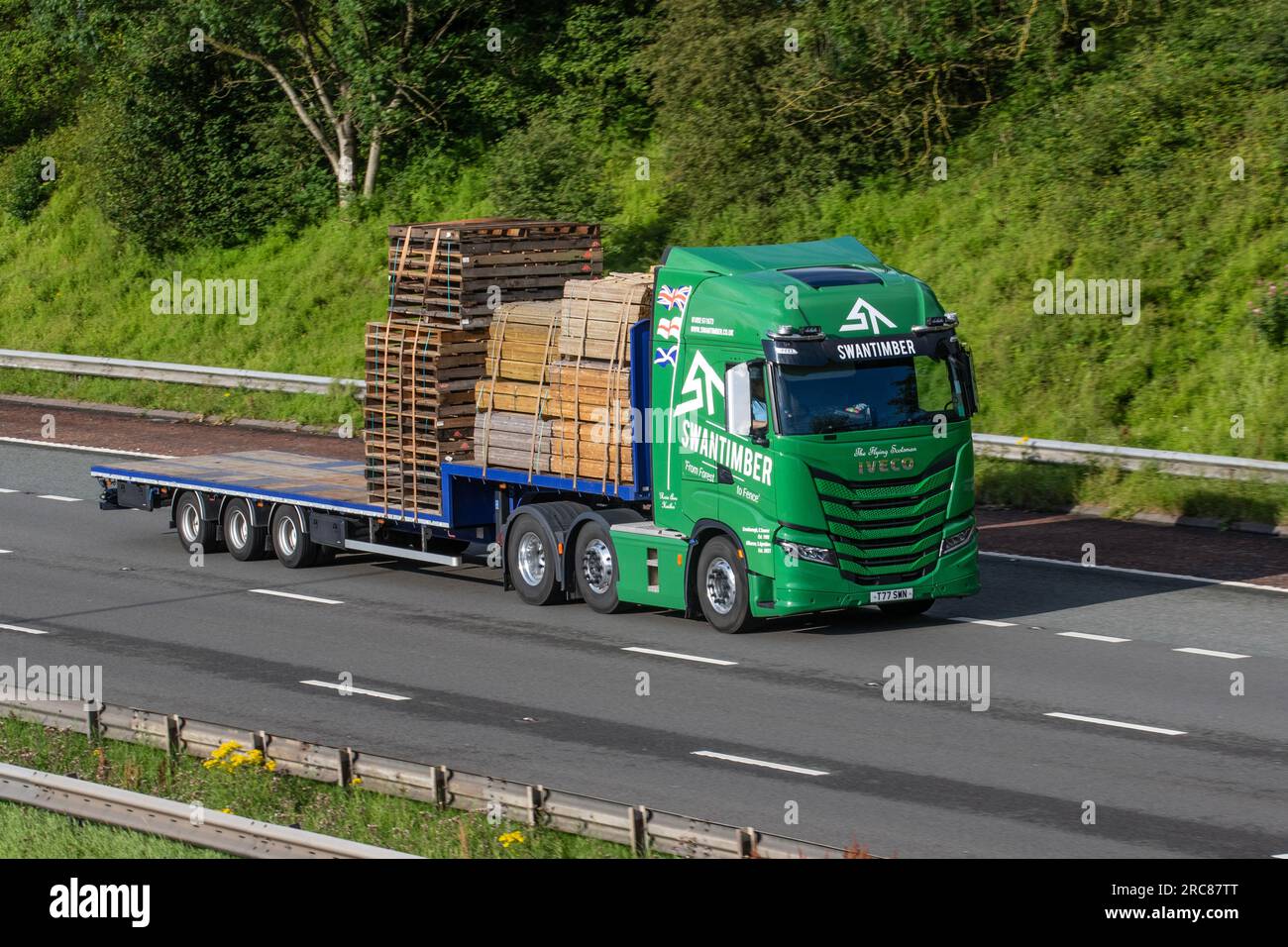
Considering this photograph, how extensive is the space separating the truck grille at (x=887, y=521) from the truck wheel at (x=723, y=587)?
987 millimetres

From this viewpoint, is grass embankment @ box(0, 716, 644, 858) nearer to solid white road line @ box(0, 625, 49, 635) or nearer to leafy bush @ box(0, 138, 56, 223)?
solid white road line @ box(0, 625, 49, 635)

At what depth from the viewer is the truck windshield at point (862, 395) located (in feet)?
54.9

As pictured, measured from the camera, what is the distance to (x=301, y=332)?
36.5 m

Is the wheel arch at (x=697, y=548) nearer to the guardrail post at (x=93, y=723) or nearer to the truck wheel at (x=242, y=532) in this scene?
the truck wheel at (x=242, y=532)

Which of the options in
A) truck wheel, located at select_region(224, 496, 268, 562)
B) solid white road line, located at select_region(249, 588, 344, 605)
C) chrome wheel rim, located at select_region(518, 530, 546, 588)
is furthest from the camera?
truck wheel, located at select_region(224, 496, 268, 562)

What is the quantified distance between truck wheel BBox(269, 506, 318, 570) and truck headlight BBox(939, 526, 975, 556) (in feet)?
24.8

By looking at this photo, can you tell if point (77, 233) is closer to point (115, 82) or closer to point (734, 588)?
point (115, 82)

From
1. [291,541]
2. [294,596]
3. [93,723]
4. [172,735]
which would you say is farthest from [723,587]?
[93,723]

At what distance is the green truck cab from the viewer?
54.9 feet

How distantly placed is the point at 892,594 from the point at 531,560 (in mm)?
4054

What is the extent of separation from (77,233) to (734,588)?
3030 centimetres

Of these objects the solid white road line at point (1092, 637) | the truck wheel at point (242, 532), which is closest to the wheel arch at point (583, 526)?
the solid white road line at point (1092, 637)

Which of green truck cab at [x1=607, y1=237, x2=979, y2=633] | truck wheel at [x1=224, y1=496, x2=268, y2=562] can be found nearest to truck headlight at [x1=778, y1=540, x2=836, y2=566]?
green truck cab at [x1=607, y1=237, x2=979, y2=633]
